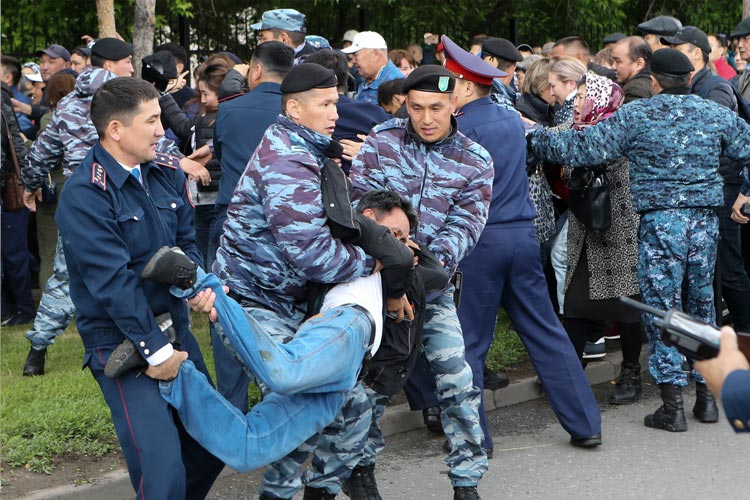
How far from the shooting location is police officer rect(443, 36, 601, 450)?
585 centimetres

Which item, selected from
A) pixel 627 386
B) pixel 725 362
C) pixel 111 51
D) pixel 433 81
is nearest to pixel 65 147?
pixel 111 51

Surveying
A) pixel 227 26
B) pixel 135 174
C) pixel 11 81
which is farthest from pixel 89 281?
pixel 227 26

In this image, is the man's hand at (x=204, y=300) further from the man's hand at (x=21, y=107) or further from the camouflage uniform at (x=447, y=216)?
the man's hand at (x=21, y=107)

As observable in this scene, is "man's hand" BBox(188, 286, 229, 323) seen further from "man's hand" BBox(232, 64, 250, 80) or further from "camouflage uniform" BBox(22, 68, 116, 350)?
"man's hand" BBox(232, 64, 250, 80)

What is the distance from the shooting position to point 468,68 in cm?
578

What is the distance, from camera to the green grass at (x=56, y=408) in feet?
18.6

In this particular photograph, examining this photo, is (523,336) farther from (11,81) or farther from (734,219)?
(11,81)

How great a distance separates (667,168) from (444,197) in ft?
5.96

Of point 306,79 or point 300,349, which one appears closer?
point 300,349

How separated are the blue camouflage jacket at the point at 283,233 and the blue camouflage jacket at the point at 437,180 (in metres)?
0.69

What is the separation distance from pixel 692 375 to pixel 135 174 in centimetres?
427

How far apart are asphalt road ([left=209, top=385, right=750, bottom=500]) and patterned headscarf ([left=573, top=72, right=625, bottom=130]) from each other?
1833 mm

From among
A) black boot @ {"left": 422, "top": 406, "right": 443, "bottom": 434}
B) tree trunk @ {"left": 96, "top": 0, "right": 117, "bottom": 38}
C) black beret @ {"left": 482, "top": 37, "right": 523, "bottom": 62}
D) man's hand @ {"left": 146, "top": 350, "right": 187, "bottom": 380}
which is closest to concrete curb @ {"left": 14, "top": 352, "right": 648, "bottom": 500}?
black boot @ {"left": 422, "top": 406, "right": 443, "bottom": 434}

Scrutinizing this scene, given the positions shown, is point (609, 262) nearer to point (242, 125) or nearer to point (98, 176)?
point (242, 125)
